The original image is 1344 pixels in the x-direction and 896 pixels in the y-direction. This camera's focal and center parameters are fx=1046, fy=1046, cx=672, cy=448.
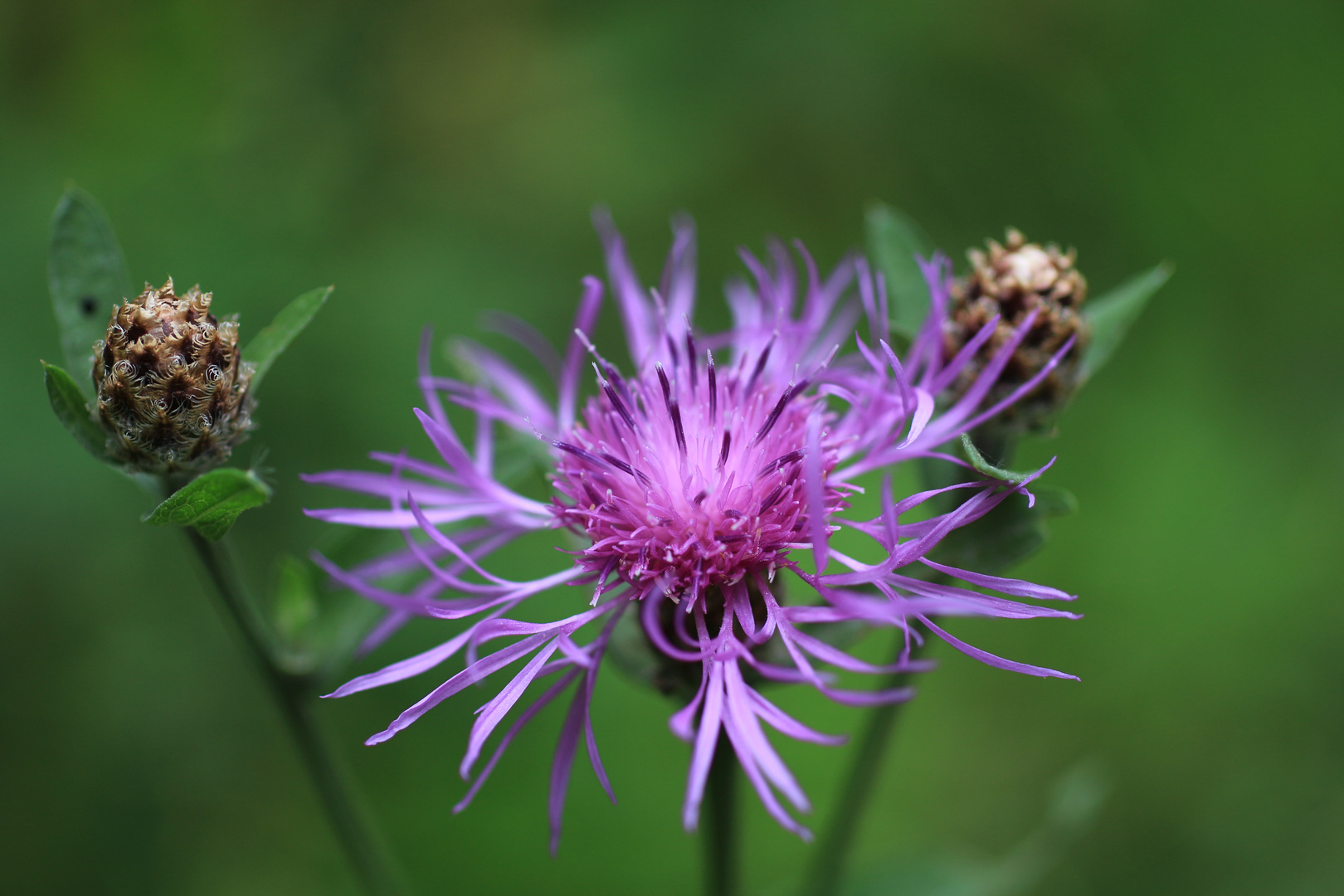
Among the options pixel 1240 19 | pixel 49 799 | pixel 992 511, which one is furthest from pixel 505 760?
pixel 1240 19

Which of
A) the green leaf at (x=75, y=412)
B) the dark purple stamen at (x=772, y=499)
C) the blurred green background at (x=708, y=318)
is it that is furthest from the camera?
the blurred green background at (x=708, y=318)

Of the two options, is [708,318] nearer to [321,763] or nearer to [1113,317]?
[1113,317]

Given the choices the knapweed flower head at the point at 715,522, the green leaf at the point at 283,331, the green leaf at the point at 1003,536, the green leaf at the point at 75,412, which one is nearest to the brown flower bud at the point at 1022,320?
the knapweed flower head at the point at 715,522

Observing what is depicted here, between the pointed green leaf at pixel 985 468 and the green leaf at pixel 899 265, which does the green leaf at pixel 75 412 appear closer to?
the pointed green leaf at pixel 985 468

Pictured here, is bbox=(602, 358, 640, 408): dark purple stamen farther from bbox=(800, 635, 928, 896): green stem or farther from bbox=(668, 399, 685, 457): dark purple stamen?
bbox=(800, 635, 928, 896): green stem

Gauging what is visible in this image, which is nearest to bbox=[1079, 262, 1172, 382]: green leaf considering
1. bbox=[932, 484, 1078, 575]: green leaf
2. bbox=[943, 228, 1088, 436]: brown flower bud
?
bbox=[943, 228, 1088, 436]: brown flower bud

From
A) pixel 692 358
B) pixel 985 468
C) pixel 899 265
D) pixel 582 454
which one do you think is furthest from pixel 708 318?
pixel 985 468

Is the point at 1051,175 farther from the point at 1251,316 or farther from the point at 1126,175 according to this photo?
the point at 1251,316
